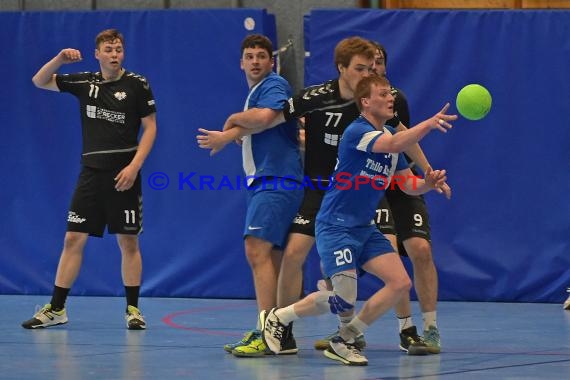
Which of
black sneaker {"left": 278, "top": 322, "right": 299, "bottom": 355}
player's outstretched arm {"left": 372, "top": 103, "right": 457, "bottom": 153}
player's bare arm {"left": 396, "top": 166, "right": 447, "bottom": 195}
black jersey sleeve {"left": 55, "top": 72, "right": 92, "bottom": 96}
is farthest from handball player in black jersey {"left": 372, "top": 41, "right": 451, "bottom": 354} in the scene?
black jersey sleeve {"left": 55, "top": 72, "right": 92, "bottom": 96}

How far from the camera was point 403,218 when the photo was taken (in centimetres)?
791

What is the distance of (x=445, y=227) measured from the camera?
434 inches

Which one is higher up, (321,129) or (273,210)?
(321,129)

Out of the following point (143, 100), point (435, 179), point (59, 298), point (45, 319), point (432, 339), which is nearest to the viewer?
point (435, 179)

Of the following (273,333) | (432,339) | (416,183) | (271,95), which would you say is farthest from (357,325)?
(271,95)

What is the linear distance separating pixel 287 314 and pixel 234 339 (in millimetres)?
1143

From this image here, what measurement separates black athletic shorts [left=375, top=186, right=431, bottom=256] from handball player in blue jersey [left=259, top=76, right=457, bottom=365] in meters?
0.60

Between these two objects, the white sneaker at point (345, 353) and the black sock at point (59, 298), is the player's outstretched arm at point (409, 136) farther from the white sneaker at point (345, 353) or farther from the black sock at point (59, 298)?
the black sock at point (59, 298)

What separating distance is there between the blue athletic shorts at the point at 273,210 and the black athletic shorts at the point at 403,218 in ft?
1.84

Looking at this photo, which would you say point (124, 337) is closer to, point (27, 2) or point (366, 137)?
point (366, 137)

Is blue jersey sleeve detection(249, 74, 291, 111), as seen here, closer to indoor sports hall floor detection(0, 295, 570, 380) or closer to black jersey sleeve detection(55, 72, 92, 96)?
indoor sports hall floor detection(0, 295, 570, 380)

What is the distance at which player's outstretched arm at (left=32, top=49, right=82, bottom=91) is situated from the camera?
8.98 metres

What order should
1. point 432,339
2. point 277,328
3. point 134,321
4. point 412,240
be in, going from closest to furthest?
point 277,328, point 432,339, point 412,240, point 134,321

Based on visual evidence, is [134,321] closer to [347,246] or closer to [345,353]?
[345,353]
